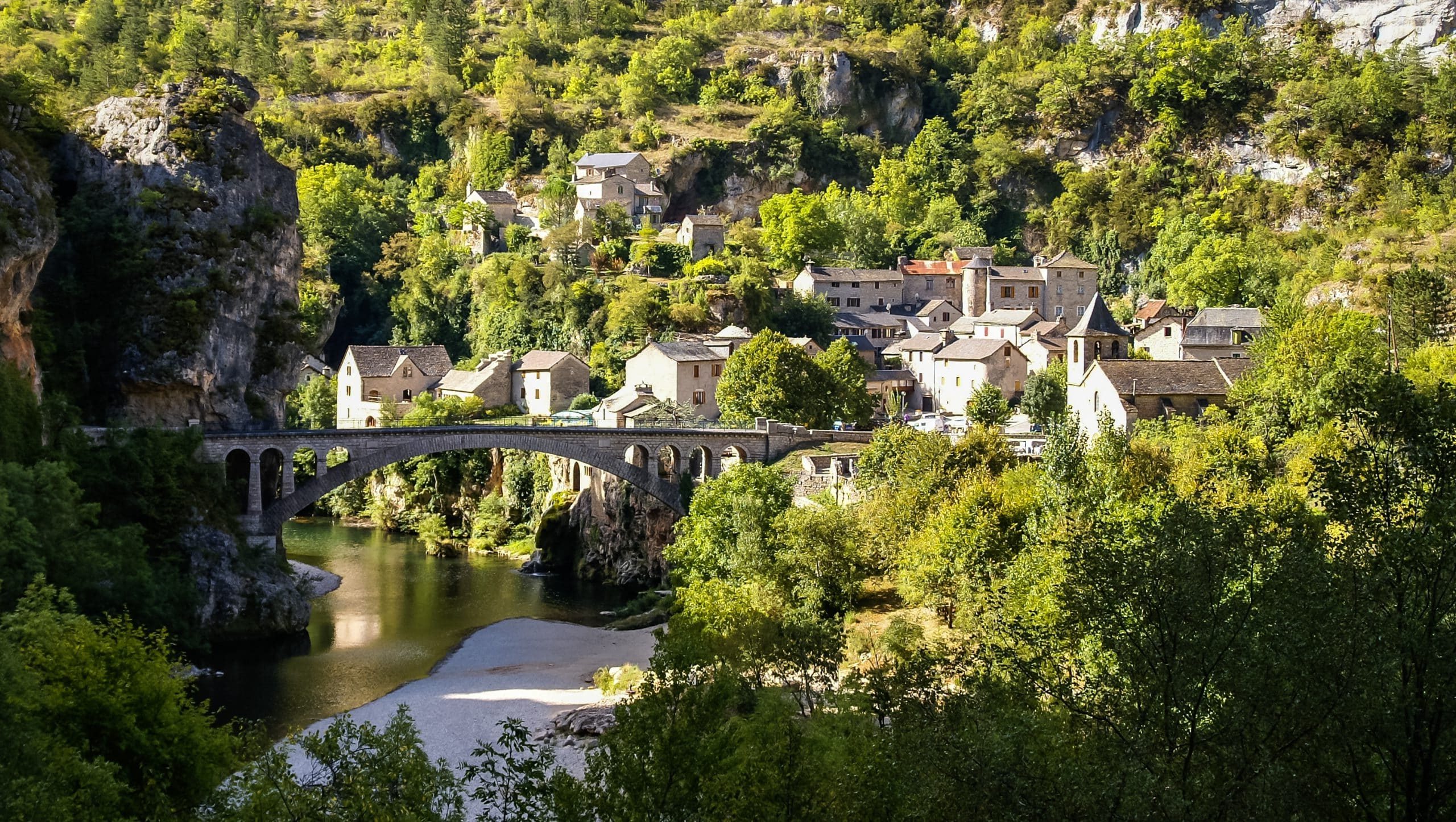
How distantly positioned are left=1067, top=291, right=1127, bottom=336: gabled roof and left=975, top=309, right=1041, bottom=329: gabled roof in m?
15.7

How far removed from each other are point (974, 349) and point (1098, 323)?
11462mm

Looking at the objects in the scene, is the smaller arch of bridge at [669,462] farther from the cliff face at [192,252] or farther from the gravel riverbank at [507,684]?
the cliff face at [192,252]

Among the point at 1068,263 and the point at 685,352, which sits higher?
the point at 1068,263

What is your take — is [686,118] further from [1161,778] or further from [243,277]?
[1161,778]

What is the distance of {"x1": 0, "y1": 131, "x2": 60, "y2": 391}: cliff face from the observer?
48.6m

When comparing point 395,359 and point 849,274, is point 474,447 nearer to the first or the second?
point 395,359

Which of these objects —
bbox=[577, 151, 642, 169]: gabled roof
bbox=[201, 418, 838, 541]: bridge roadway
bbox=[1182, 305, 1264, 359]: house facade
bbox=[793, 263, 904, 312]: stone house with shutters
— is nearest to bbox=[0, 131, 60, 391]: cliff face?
bbox=[201, 418, 838, 541]: bridge roadway

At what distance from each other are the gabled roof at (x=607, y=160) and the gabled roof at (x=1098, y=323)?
5153 cm

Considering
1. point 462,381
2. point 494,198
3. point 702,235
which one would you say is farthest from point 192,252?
point 494,198

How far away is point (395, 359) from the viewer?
3484 inches

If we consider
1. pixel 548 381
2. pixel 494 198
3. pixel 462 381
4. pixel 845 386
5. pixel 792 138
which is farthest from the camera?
pixel 792 138

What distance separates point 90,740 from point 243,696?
→ 14.7 meters

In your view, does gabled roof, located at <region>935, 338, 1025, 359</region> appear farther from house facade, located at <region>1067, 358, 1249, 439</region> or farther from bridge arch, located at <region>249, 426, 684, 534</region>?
bridge arch, located at <region>249, 426, 684, 534</region>

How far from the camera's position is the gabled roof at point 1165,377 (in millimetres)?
58875
